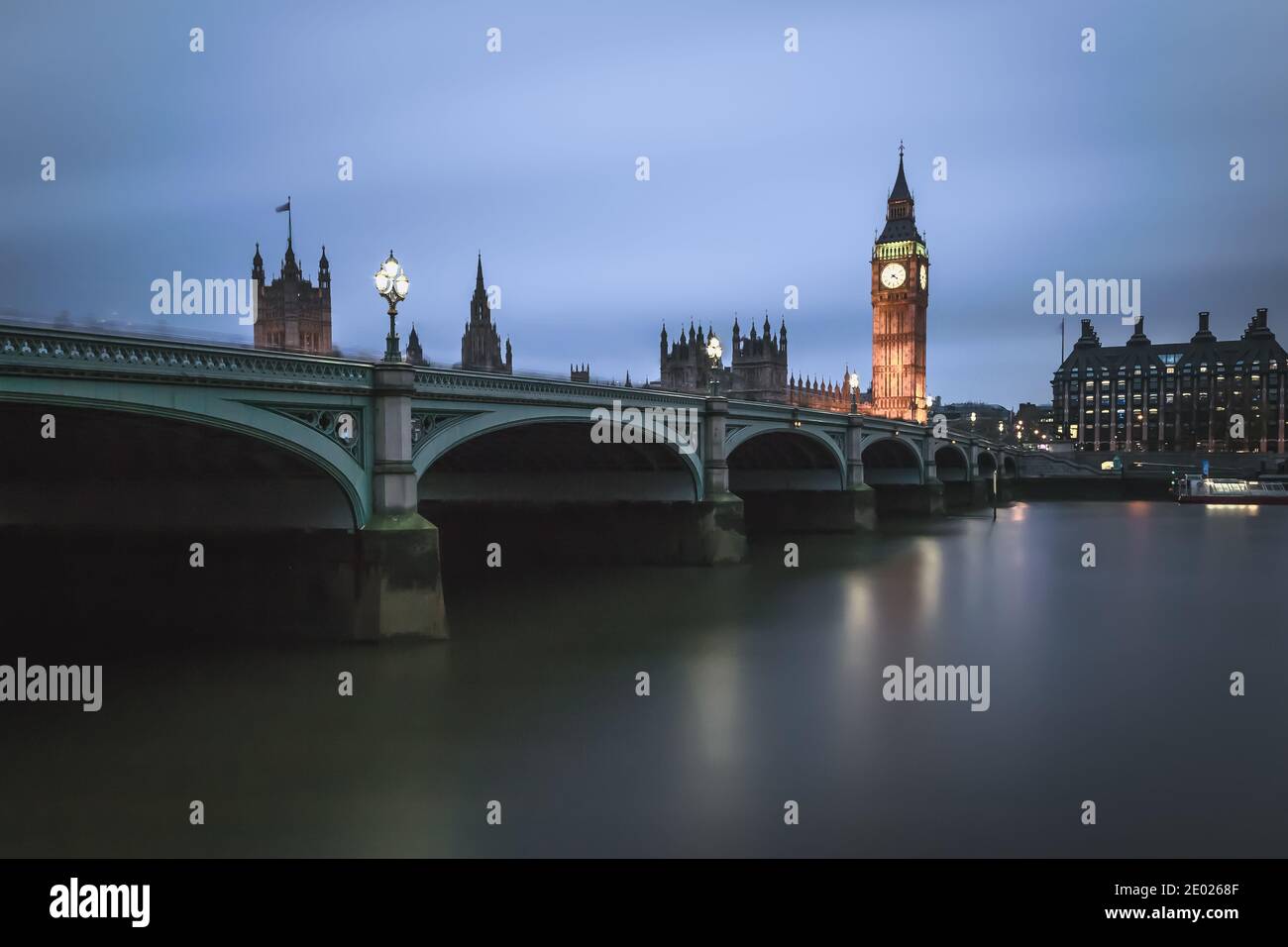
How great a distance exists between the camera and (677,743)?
1370cm

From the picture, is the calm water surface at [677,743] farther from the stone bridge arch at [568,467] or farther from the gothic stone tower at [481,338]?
the gothic stone tower at [481,338]

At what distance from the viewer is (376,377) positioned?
18.4m

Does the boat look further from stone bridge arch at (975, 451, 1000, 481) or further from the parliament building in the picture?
the parliament building

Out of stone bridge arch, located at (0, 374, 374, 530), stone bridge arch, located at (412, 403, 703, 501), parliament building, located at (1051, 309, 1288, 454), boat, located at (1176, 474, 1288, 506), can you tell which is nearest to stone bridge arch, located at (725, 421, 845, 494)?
stone bridge arch, located at (412, 403, 703, 501)

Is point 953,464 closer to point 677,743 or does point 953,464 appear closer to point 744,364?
point 744,364

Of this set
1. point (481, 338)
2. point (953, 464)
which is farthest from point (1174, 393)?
point (481, 338)

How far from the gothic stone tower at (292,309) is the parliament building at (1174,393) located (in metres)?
109

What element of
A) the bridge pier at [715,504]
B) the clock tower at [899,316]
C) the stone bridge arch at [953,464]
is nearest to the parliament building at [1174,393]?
the clock tower at [899,316]

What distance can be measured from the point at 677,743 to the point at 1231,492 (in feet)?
270

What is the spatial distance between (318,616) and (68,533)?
8.68 metres

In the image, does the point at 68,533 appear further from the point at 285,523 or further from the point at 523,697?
the point at 523,697

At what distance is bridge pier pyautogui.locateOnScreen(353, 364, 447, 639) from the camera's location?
1777cm
